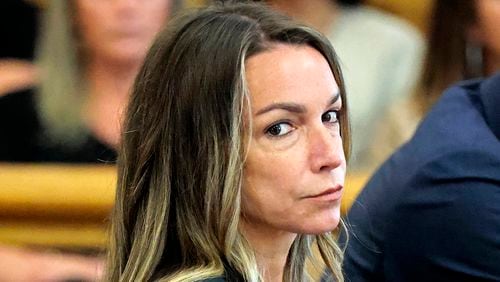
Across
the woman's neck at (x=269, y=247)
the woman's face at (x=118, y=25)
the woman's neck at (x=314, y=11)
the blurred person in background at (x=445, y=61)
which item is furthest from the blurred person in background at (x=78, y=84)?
the woman's neck at (x=269, y=247)

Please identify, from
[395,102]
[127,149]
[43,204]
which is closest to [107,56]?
[43,204]

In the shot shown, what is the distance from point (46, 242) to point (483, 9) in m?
0.89

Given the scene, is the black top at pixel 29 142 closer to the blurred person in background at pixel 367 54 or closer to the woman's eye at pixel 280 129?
the blurred person in background at pixel 367 54

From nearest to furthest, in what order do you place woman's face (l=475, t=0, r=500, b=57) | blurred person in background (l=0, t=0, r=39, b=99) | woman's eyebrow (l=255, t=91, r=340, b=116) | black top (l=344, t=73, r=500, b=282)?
woman's eyebrow (l=255, t=91, r=340, b=116) → black top (l=344, t=73, r=500, b=282) → woman's face (l=475, t=0, r=500, b=57) → blurred person in background (l=0, t=0, r=39, b=99)

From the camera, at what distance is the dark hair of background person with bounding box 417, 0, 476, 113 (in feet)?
7.02

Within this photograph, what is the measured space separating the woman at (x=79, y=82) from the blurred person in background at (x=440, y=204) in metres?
0.70

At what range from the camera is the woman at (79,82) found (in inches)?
82.0

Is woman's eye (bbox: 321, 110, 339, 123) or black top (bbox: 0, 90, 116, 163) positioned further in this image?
black top (bbox: 0, 90, 116, 163)

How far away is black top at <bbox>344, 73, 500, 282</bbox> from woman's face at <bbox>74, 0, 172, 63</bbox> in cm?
76

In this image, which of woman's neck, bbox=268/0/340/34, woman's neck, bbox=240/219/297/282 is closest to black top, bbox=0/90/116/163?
woman's neck, bbox=268/0/340/34

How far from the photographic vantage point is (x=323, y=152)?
1098mm

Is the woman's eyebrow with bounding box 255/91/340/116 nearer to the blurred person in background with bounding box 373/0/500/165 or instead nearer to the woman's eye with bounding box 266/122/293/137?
the woman's eye with bounding box 266/122/293/137

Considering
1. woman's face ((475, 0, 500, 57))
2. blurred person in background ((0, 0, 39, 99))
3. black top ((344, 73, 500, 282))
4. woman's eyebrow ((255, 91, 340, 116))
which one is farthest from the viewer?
blurred person in background ((0, 0, 39, 99))

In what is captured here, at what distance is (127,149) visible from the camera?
46.2 inches
